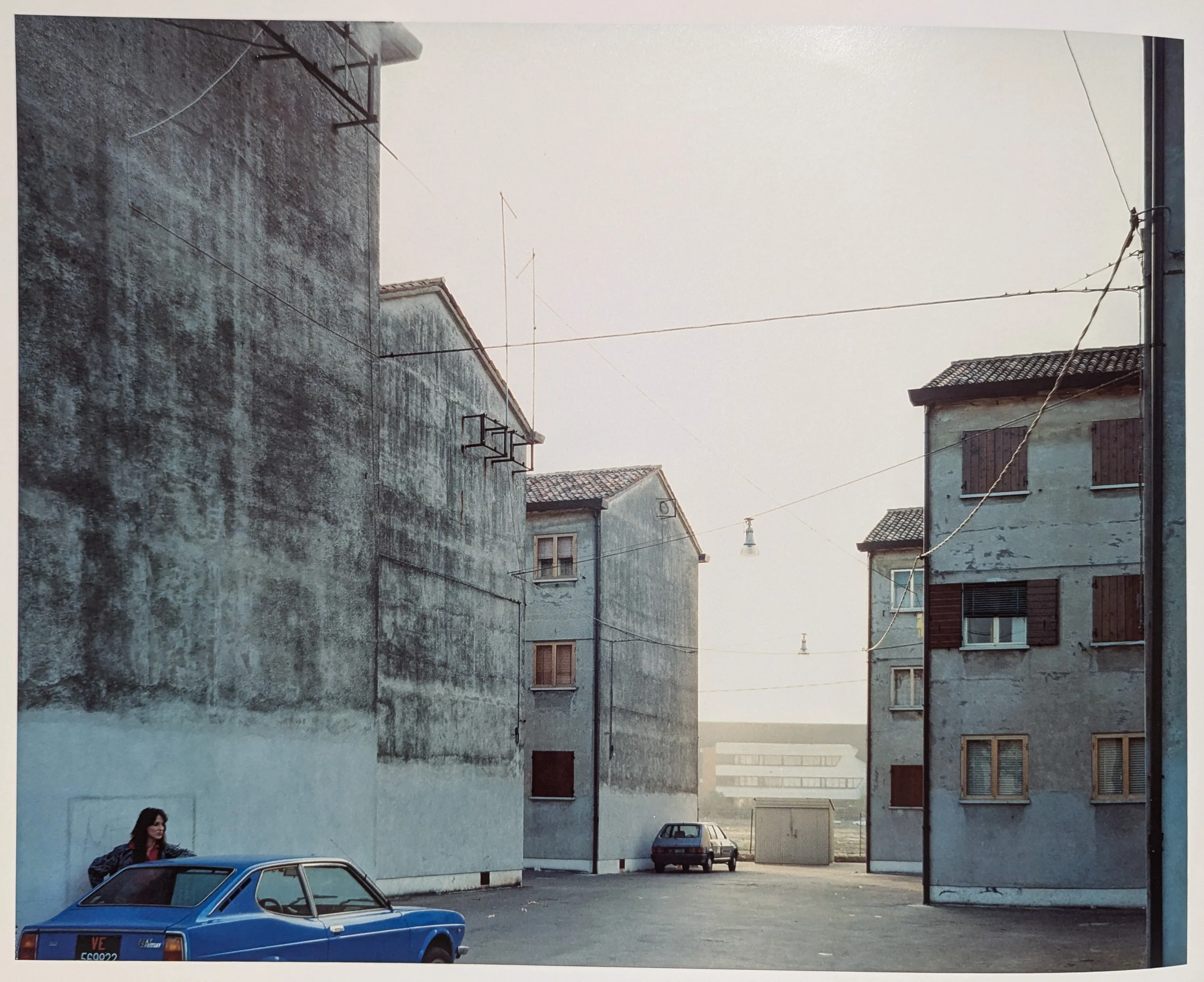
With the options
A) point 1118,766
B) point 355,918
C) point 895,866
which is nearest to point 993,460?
point 1118,766

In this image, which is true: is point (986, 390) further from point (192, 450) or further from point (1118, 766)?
point (192, 450)

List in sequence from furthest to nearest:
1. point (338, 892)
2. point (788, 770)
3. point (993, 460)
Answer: point (993, 460) → point (788, 770) → point (338, 892)

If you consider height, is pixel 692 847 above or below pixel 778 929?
below

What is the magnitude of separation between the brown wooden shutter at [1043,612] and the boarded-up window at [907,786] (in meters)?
5.17

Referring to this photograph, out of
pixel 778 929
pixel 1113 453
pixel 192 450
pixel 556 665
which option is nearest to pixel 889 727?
pixel 1113 453

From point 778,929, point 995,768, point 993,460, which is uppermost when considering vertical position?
point 993,460

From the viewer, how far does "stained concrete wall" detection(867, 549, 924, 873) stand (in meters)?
16.8

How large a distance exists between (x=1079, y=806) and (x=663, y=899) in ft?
17.8

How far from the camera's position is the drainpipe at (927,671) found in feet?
59.6

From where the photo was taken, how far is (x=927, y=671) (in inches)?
742

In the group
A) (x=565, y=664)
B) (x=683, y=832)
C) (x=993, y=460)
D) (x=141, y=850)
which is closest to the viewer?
(x=141, y=850)

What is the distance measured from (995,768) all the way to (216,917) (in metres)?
12.8

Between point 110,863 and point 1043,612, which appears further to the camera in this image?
point 1043,612

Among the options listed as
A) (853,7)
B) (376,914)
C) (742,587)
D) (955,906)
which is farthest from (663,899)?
(853,7)
